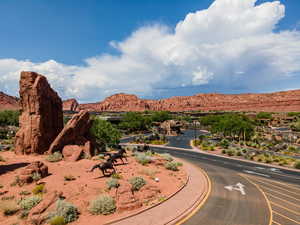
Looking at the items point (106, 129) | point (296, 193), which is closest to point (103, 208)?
point (296, 193)

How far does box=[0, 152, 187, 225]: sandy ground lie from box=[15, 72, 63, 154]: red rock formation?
2500 mm

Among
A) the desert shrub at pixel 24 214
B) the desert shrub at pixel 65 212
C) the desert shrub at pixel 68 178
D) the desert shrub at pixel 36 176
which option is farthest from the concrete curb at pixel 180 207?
the desert shrub at pixel 36 176

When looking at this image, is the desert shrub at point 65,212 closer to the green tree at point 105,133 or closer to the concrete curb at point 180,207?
the concrete curb at point 180,207

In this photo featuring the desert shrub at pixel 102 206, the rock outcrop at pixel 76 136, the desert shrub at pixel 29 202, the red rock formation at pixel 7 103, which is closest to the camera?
the desert shrub at pixel 102 206

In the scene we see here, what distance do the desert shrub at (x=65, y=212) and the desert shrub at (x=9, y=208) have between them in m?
2.97

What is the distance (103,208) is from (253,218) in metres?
→ 10.6

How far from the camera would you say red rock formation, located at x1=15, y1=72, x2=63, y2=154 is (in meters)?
24.0

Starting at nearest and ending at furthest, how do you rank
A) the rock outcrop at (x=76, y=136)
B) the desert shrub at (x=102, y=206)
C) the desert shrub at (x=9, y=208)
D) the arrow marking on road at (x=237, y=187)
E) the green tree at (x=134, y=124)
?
the desert shrub at (x=9, y=208) → the desert shrub at (x=102, y=206) → the arrow marking on road at (x=237, y=187) → the rock outcrop at (x=76, y=136) → the green tree at (x=134, y=124)

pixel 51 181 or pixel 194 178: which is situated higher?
pixel 51 181

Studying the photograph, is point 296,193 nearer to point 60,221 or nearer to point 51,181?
point 60,221

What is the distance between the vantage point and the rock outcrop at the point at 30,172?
14.5 meters

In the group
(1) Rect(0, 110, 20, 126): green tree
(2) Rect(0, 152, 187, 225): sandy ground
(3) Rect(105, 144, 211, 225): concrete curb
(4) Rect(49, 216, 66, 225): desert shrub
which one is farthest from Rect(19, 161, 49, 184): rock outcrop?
(1) Rect(0, 110, 20, 126): green tree

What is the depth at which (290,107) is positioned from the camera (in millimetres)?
150625

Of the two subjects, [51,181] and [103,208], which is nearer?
[103,208]
